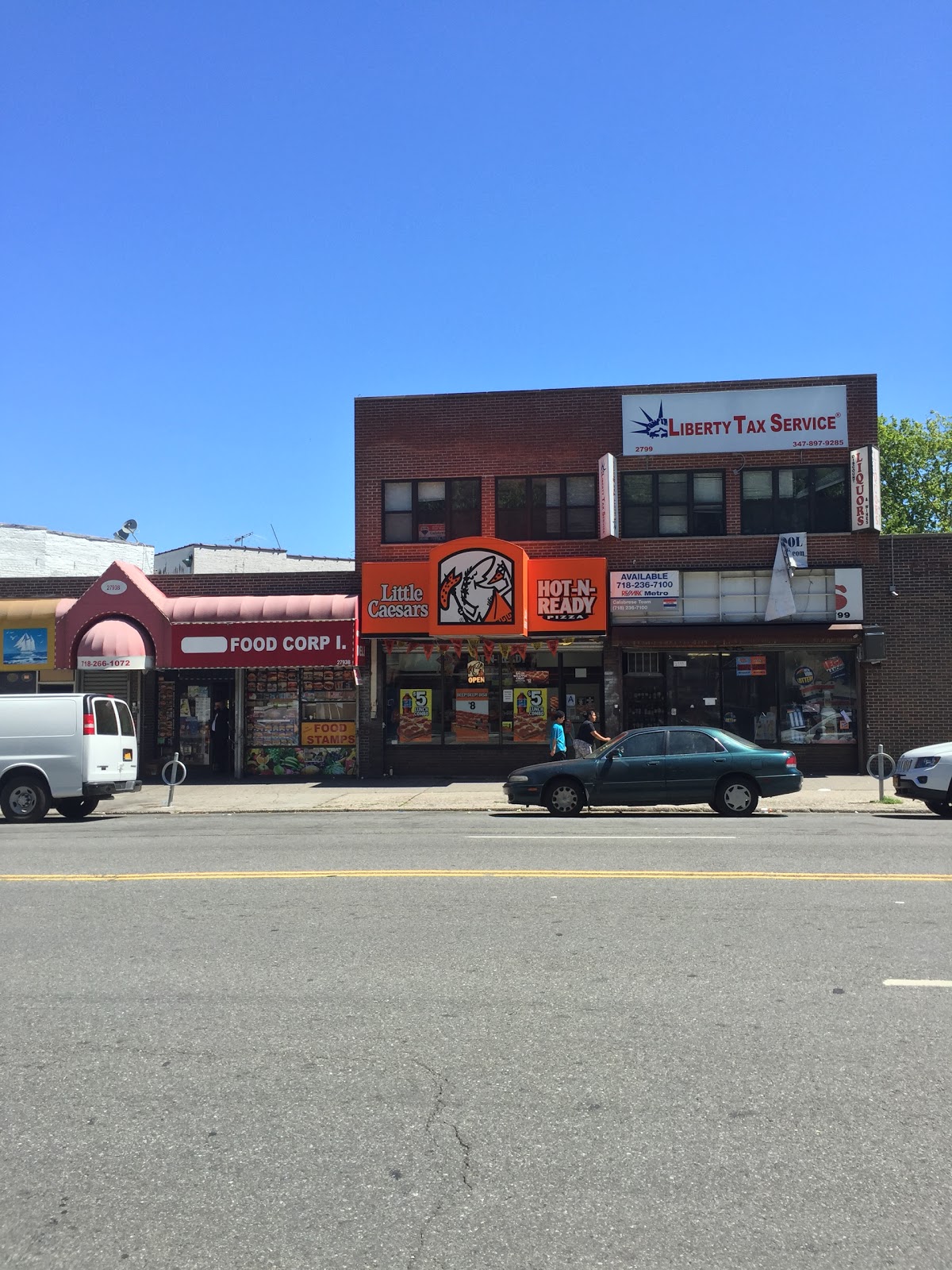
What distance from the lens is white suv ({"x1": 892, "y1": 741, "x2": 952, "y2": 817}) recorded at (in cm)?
1571

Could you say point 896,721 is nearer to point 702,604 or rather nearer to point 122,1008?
point 702,604

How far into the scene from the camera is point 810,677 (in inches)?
911

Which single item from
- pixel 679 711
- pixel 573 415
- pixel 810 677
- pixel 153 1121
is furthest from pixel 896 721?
pixel 153 1121

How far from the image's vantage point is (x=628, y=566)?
76.4ft

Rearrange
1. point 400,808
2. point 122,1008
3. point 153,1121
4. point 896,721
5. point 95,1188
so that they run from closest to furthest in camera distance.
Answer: point 95,1188, point 153,1121, point 122,1008, point 400,808, point 896,721

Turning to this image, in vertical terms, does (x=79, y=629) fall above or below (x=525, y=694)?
above

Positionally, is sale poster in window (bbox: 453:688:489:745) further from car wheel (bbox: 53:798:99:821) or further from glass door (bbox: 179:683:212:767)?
car wheel (bbox: 53:798:99:821)

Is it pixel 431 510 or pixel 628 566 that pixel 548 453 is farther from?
pixel 628 566

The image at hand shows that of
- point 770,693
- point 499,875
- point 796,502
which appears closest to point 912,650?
point 770,693

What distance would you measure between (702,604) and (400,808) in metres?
8.72

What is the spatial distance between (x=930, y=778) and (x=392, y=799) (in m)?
9.39

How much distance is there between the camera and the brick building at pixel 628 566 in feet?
74.8

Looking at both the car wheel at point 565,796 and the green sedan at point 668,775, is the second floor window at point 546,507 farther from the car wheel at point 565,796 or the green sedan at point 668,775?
the car wheel at point 565,796

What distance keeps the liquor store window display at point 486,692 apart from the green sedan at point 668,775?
266 inches
